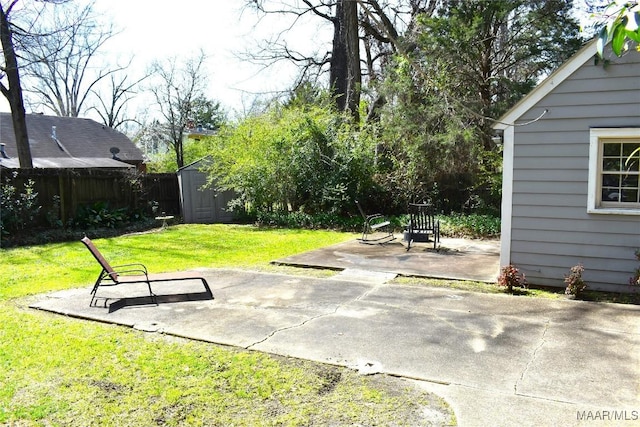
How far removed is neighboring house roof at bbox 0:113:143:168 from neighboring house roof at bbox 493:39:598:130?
19766mm

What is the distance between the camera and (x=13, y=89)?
48.8 ft

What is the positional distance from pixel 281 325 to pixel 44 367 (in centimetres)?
217

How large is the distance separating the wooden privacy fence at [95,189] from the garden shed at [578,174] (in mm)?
11604

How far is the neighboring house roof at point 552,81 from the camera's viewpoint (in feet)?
19.2

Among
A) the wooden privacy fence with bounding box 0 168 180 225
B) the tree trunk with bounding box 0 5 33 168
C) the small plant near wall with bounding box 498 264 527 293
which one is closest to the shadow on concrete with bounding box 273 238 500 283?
the small plant near wall with bounding box 498 264 527 293

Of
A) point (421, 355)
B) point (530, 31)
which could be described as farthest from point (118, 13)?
point (421, 355)

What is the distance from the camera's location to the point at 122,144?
92.0ft

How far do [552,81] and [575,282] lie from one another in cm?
267

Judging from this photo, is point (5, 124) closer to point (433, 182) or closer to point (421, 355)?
point (433, 182)

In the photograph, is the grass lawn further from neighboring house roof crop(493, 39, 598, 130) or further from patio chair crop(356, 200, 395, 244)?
patio chair crop(356, 200, 395, 244)

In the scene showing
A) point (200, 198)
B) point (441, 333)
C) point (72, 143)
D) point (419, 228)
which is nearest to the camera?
point (441, 333)

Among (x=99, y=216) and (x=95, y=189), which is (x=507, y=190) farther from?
(x=95, y=189)

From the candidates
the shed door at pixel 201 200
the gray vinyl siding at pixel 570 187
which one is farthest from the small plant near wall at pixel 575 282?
the shed door at pixel 201 200

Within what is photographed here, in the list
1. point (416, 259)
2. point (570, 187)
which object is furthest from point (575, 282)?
point (416, 259)
